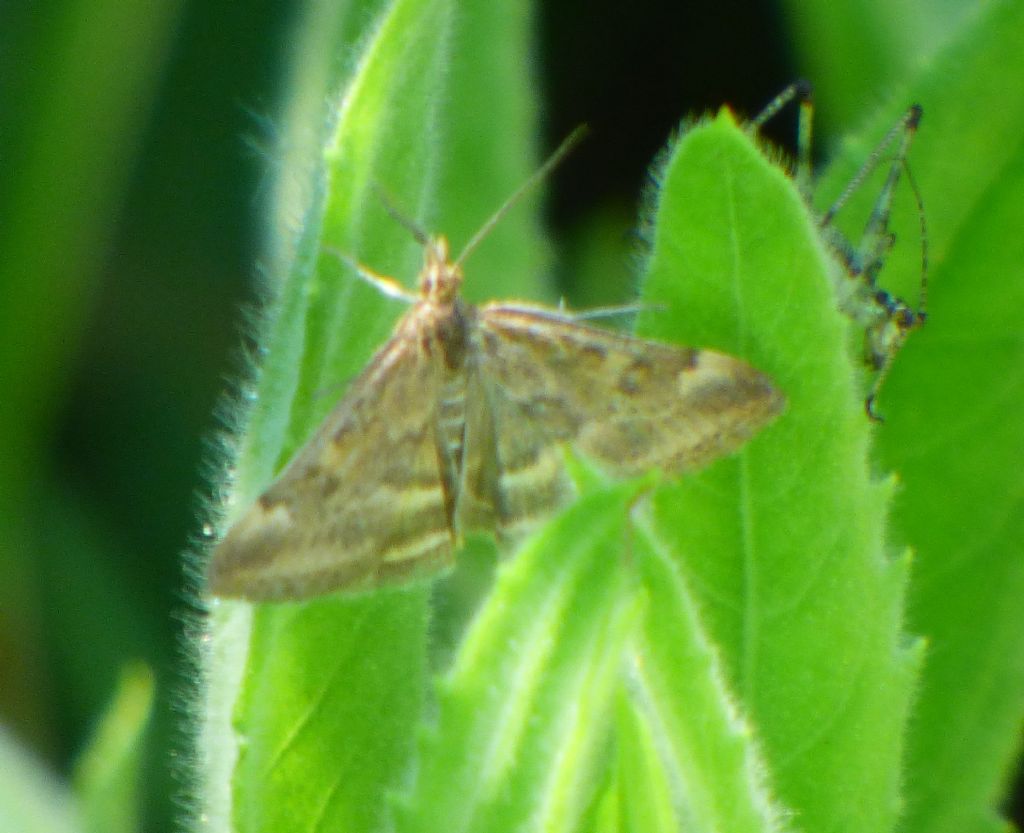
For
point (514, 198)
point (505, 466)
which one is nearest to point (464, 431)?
point (505, 466)

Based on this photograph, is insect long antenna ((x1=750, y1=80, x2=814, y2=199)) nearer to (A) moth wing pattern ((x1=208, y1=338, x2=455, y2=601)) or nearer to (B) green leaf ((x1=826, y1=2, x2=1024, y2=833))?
(B) green leaf ((x1=826, y1=2, x2=1024, y2=833))

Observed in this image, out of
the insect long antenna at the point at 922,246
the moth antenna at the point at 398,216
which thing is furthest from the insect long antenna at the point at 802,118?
the moth antenna at the point at 398,216

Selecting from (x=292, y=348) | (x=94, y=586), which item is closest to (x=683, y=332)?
(x=292, y=348)

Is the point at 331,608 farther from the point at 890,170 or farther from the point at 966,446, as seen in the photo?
the point at 890,170

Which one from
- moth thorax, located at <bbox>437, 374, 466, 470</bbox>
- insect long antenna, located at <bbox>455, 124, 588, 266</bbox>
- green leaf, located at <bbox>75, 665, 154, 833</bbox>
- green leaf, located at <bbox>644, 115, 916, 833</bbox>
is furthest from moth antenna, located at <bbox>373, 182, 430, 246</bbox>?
green leaf, located at <bbox>75, 665, 154, 833</bbox>

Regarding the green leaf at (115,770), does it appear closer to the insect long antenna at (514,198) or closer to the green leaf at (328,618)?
the green leaf at (328,618)

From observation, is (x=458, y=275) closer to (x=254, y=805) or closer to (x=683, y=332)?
(x=683, y=332)
